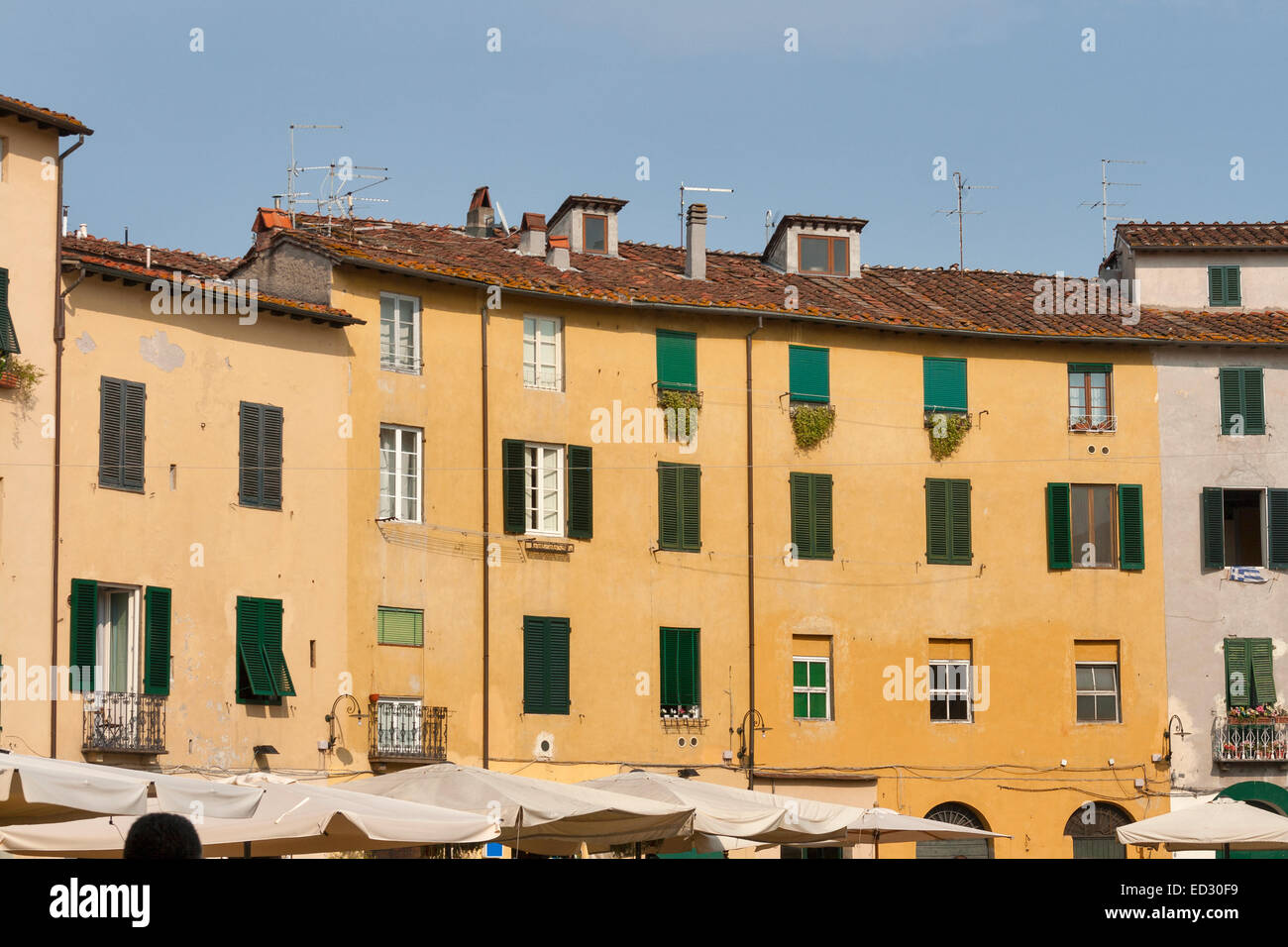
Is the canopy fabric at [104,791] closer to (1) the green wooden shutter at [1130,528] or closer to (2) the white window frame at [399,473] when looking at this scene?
(2) the white window frame at [399,473]

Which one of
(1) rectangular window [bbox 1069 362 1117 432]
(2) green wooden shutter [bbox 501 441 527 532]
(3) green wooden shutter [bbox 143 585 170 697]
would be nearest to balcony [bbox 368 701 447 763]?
(2) green wooden shutter [bbox 501 441 527 532]

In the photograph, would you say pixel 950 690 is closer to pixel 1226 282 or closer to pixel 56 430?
pixel 1226 282

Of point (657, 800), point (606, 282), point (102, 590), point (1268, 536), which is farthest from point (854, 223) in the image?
point (657, 800)

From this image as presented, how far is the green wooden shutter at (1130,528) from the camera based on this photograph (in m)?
36.8

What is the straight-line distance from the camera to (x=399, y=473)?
3188 centimetres

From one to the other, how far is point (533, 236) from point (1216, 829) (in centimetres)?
1880

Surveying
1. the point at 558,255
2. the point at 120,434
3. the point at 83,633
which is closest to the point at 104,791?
the point at 83,633

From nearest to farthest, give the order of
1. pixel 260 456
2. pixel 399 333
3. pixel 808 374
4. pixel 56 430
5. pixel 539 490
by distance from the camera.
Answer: pixel 56 430, pixel 260 456, pixel 399 333, pixel 539 490, pixel 808 374

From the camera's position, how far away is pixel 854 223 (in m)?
40.1

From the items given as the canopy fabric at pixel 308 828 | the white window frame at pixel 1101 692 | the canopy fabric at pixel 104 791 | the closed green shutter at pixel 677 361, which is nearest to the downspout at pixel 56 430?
the canopy fabric at pixel 308 828

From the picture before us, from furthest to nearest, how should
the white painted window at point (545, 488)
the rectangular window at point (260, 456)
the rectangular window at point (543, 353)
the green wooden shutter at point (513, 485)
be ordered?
the rectangular window at point (543, 353)
the white painted window at point (545, 488)
the green wooden shutter at point (513, 485)
the rectangular window at point (260, 456)

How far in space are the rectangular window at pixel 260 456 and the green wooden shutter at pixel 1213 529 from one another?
18245 millimetres
